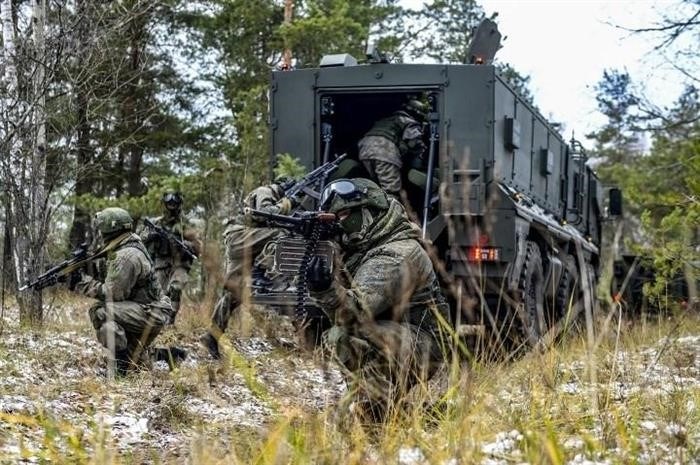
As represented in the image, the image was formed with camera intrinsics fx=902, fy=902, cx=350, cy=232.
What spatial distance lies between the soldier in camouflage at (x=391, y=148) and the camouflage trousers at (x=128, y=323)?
7.45 ft

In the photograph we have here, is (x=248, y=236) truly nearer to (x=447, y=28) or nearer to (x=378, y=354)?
(x=378, y=354)

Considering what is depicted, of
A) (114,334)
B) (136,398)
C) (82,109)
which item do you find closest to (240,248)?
(114,334)

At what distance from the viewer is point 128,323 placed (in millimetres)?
6992

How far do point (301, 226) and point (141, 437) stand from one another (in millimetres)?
1391

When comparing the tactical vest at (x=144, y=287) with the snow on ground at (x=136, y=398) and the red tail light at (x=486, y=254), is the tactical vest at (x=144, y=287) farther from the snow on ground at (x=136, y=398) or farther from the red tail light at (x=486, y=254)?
the red tail light at (x=486, y=254)

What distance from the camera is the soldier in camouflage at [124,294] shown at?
685cm

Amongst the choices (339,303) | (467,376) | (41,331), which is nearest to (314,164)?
(41,331)

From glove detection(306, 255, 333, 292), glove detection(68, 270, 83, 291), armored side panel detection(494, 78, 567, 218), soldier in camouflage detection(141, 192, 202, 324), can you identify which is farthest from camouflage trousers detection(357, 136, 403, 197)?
glove detection(306, 255, 333, 292)

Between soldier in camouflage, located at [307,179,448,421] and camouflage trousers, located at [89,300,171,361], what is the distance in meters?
2.49

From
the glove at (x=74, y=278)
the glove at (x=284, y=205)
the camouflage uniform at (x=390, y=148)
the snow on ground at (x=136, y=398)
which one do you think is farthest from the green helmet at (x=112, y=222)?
Answer: the camouflage uniform at (x=390, y=148)

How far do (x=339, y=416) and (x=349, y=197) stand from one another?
1.36 meters

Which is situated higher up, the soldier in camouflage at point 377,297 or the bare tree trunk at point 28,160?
the bare tree trunk at point 28,160

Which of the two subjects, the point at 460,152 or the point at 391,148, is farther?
the point at 391,148

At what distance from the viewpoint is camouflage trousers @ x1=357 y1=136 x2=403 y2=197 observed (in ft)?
26.4
